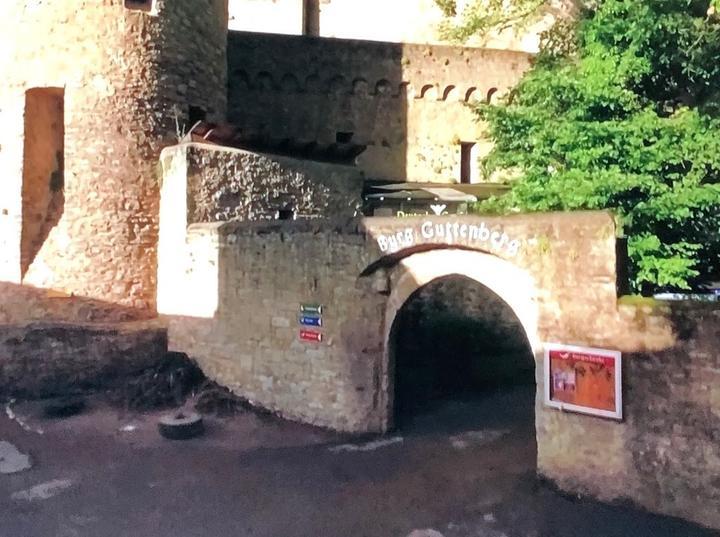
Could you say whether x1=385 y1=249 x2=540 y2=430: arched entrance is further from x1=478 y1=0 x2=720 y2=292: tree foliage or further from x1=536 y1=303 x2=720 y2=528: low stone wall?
x1=536 y1=303 x2=720 y2=528: low stone wall

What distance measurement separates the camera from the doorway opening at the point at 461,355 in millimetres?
10328

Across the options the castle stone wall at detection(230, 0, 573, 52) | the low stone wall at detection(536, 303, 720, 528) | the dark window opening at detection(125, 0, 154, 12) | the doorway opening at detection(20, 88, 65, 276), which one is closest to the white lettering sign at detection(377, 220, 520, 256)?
the low stone wall at detection(536, 303, 720, 528)

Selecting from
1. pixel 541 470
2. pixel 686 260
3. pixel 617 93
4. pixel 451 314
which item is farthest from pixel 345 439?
pixel 617 93

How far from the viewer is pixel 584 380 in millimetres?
6242

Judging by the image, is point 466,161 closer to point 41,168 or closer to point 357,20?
point 357,20

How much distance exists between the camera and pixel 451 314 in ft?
38.8

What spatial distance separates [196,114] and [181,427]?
227 inches

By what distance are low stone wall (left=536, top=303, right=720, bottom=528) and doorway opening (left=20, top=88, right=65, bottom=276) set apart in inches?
348

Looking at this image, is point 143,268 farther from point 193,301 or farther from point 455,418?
point 455,418

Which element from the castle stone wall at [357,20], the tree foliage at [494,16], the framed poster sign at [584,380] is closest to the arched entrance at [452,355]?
the framed poster sign at [584,380]

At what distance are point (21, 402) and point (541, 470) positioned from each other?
6.72m

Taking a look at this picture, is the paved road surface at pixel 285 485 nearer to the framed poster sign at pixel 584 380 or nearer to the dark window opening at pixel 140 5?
the framed poster sign at pixel 584 380

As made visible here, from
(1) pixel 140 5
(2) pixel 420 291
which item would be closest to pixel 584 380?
(2) pixel 420 291

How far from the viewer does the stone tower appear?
1087cm
